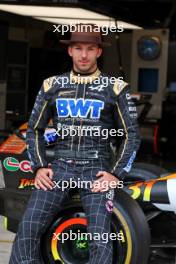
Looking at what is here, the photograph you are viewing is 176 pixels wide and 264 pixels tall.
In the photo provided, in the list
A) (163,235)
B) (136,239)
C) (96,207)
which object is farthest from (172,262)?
Result: (96,207)

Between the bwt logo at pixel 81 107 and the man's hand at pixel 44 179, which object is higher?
the bwt logo at pixel 81 107

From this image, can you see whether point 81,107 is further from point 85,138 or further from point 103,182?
point 103,182

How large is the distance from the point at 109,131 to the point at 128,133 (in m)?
0.10

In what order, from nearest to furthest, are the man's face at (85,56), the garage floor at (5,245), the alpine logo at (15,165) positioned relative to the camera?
the man's face at (85,56) < the alpine logo at (15,165) < the garage floor at (5,245)

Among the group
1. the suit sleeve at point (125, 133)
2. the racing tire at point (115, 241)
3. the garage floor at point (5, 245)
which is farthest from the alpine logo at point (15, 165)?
the suit sleeve at point (125, 133)

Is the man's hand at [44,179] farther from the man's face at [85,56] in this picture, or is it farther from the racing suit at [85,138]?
the man's face at [85,56]

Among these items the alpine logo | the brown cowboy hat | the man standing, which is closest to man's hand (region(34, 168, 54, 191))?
the man standing

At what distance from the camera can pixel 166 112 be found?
11.9 meters

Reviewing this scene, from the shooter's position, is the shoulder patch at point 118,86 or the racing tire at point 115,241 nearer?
the shoulder patch at point 118,86

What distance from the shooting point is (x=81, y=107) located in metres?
3.43

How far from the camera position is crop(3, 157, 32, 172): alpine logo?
4.73 m

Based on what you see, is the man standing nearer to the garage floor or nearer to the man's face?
the man's face

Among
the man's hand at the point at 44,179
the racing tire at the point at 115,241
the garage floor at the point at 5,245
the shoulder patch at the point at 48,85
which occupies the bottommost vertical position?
the garage floor at the point at 5,245

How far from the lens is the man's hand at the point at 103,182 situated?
343 cm
